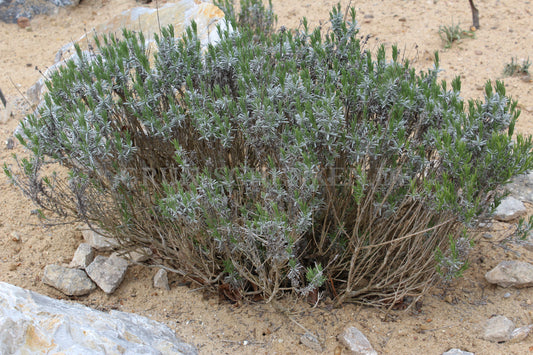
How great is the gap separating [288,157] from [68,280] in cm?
171

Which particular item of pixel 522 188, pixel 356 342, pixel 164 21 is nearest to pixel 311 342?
pixel 356 342

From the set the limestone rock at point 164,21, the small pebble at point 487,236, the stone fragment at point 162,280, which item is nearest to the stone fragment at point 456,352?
the small pebble at point 487,236

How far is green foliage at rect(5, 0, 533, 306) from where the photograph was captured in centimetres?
236

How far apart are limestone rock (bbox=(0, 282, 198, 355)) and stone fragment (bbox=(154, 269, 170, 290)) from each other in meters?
0.69

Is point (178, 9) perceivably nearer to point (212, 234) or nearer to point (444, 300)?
point (212, 234)

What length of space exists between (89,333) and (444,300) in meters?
2.07

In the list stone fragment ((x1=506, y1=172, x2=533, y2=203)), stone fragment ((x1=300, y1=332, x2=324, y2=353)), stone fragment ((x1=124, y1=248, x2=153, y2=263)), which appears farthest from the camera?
stone fragment ((x1=506, y1=172, x2=533, y2=203))

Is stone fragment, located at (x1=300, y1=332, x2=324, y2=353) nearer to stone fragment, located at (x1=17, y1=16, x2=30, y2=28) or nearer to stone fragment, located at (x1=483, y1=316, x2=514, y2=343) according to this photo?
stone fragment, located at (x1=483, y1=316, x2=514, y2=343)

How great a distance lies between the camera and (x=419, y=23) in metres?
6.61

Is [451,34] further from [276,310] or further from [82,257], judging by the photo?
[82,257]

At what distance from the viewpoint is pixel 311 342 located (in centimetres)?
269

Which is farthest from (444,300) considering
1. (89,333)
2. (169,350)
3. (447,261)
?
(89,333)

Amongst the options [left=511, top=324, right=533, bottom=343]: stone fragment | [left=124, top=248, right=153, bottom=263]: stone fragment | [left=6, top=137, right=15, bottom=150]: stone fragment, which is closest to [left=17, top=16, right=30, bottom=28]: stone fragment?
[left=6, top=137, right=15, bottom=150]: stone fragment

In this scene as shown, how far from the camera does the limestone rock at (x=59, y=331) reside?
2012 millimetres
